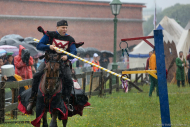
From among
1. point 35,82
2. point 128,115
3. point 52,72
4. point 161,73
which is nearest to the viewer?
point 161,73

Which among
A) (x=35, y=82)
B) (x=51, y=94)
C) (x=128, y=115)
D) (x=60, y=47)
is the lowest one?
(x=128, y=115)

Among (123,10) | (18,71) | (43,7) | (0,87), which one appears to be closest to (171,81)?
(18,71)

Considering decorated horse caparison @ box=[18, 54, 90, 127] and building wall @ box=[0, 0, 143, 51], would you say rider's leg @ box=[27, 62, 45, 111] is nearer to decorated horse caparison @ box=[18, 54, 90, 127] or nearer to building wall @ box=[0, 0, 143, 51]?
decorated horse caparison @ box=[18, 54, 90, 127]

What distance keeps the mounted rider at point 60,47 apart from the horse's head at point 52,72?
23 centimetres

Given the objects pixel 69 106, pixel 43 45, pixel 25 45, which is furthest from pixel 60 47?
pixel 25 45

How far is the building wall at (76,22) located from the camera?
45.4 m

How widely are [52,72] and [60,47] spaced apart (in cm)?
85

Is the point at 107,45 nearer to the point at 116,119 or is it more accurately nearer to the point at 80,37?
the point at 80,37

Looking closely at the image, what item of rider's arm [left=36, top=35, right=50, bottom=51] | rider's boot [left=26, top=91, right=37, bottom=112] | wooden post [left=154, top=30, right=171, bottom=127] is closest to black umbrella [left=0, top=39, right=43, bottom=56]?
rider's boot [left=26, top=91, right=37, bottom=112]

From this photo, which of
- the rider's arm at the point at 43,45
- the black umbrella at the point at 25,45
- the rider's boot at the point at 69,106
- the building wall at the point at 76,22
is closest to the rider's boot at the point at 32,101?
the rider's boot at the point at 69,106

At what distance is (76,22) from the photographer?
5038 centimetres

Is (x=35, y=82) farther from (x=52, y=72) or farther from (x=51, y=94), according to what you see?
(x=52, y=72)

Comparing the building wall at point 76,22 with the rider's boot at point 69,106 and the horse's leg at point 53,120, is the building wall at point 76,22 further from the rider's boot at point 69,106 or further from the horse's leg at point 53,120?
the horse's leg at point 53,120

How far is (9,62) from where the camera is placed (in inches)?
479
